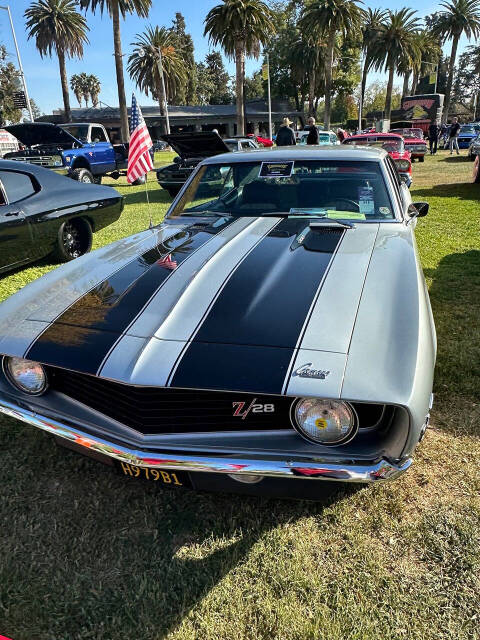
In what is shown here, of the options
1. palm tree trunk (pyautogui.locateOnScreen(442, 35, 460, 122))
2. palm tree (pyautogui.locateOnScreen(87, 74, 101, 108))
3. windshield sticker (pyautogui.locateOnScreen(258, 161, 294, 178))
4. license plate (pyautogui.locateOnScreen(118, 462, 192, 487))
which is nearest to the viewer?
license plate (pyautogui.locateOnScreen(118, 462, 192, 487))

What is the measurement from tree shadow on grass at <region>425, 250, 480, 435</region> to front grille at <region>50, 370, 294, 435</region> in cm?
133

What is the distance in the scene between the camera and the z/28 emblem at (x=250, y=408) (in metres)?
1.52

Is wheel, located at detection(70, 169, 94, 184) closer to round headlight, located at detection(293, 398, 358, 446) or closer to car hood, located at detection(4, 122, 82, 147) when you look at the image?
car hood, located at detection(4, 122, 82, 147)

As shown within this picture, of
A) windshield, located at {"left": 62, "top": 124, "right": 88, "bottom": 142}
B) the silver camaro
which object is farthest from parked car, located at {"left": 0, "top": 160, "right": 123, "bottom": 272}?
windshield, located at {"left": 62, "top": 124, "right": 88, "bottom": 142}

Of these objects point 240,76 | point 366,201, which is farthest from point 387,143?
point 240,76

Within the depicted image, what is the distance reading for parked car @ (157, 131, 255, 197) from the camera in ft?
23.9

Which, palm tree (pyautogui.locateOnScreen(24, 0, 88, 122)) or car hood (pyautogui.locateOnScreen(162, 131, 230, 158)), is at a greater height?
palm tree (pyautogui.locateOnScreen(24, 0, 88, 122))

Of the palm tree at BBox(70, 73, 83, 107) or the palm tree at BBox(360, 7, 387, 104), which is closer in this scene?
the palm tree at BBox(360, 7, 387, 104)

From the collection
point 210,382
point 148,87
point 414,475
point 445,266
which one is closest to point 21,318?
point 210,382

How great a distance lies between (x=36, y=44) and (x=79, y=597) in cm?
4203

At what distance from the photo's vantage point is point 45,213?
187 inches

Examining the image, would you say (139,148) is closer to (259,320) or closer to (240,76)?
(259,320)

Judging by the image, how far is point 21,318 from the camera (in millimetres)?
1923

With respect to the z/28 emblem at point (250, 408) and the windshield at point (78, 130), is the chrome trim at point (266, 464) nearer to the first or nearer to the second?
the z/28 emblem at point (250, 408)
